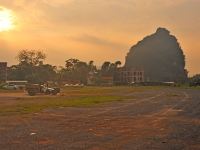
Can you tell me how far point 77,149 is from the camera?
15258 millimetres

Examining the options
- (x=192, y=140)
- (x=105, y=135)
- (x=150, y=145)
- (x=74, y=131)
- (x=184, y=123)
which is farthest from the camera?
(x=184, y=123)

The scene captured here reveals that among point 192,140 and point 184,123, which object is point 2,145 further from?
point 184,123

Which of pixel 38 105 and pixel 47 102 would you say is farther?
pixel 47 102

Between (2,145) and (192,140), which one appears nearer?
(2,145)

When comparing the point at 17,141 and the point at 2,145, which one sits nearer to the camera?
the point at 2,145

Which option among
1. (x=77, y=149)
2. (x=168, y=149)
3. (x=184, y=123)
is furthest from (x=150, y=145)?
(x=184, y=123)

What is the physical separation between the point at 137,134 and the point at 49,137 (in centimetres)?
408

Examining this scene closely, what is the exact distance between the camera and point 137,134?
66.6 ft

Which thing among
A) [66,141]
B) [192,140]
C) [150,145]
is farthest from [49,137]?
[192,140]

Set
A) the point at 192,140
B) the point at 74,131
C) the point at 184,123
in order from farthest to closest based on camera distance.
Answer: the point at 184,123 < the point at 74,131 < the point at 192,140

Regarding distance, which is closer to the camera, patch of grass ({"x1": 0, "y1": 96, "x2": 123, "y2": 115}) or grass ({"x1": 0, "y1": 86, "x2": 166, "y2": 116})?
patch of grass ({"x1": 0, "y1": 96, "x2": 123, "y2": 115})

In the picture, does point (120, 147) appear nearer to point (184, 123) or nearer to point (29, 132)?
point (29, 132)

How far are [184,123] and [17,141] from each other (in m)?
11.9

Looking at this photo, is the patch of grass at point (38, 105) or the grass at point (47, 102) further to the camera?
the grass at point (47, 102)
